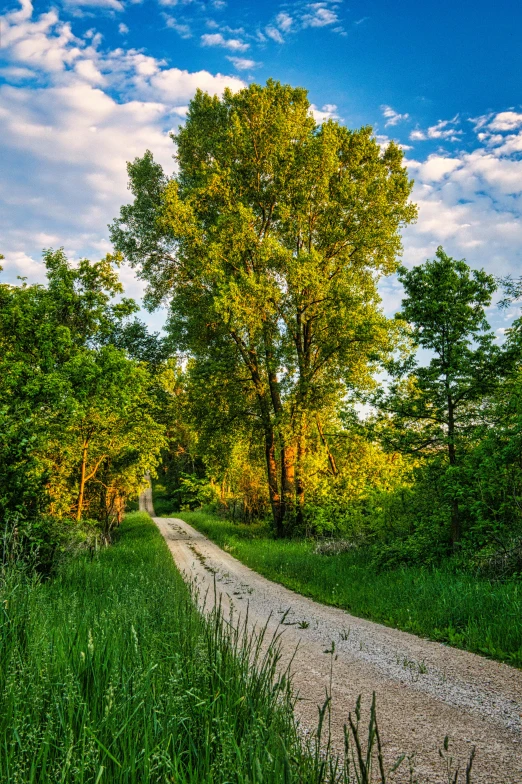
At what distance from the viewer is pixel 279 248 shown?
19.6 metres

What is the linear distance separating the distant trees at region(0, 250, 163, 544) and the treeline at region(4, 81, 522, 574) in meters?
0.09

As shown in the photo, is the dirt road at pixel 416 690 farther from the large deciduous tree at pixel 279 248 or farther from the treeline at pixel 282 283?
the large deciduous tree at pixel 279 248

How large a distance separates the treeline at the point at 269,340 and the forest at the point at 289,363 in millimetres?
89

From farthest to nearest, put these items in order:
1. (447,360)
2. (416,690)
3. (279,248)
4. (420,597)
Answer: (279,248), (447,360), (420,597), (416,690)

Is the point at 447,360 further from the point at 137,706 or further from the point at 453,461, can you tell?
the point at 137,706

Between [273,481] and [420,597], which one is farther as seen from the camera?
[273,481]

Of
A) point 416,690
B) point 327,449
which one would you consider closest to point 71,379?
point 327,449

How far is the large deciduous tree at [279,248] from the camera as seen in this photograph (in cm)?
2033

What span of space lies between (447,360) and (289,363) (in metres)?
11.0

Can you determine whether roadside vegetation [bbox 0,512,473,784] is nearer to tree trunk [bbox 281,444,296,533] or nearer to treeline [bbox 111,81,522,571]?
treeline [bbox 111,81,522,571]

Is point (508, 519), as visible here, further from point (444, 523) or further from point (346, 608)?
point (346, 608)

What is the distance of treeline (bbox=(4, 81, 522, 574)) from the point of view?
1288 cm

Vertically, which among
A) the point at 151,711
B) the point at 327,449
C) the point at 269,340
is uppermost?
the point at 269,340

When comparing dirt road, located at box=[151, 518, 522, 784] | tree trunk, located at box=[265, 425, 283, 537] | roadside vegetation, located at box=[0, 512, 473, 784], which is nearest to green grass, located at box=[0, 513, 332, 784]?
roadside vegetation, located at box=[0, 512, 473, 784]
